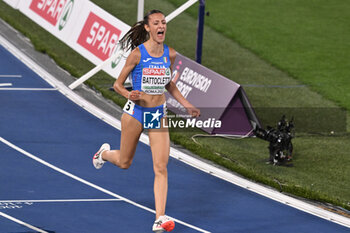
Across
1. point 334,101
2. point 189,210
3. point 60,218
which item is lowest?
point 60,218

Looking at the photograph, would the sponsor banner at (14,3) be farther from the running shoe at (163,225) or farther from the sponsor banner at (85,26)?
the running shoe at (163,225)

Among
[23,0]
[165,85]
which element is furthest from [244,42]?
[165,85]

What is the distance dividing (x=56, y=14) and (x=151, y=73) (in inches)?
427

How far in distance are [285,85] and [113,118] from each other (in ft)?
16.4

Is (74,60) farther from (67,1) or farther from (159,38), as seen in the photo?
(159,38)

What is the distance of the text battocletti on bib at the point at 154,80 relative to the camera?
10008 millimetres

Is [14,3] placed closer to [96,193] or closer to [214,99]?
[214,99]

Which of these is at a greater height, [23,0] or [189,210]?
[23,0]

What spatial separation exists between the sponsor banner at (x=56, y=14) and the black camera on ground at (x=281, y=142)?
7.17 metres

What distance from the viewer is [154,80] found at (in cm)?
1002

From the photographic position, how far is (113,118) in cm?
1580

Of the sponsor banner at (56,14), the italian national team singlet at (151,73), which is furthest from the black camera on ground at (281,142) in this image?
the sponsor banner at (56,14)

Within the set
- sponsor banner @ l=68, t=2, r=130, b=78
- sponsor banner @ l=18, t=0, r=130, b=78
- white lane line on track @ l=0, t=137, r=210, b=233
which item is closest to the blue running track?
white lane line on track @ l=0, t=137, r=210, b=233

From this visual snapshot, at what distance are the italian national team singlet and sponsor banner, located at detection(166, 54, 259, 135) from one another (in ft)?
15.6
